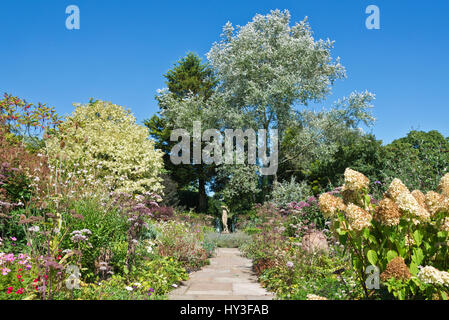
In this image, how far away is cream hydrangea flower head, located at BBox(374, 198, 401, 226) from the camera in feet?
9.71

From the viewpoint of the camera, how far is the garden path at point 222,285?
190 inches

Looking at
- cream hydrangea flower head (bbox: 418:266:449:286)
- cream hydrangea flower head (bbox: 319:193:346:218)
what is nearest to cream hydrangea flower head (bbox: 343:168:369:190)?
cream hydrangea flower head (bbox: 319:193:346:218)

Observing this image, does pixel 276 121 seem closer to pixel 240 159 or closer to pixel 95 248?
pixel 240 159

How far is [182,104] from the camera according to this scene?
18344mm

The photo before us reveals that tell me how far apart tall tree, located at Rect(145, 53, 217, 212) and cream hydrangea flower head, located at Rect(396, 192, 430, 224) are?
52.7 ft

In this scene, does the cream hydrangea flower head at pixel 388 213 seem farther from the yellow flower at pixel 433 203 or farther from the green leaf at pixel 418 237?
the yellow flower at pixel 433 203

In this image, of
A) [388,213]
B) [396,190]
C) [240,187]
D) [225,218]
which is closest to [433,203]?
[396,190]

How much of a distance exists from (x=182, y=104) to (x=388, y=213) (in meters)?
16.2

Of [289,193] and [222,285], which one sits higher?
[289,193]

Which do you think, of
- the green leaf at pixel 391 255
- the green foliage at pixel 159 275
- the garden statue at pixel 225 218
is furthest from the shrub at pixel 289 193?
the green leaf at pixel 391 255

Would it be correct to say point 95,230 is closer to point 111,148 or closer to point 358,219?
point 358,219

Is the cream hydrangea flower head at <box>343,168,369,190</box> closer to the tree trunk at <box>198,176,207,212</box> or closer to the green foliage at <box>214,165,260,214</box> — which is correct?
A: the green foliage at <box>214,165,260,214</box>

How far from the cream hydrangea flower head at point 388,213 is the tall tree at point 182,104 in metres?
16.0
